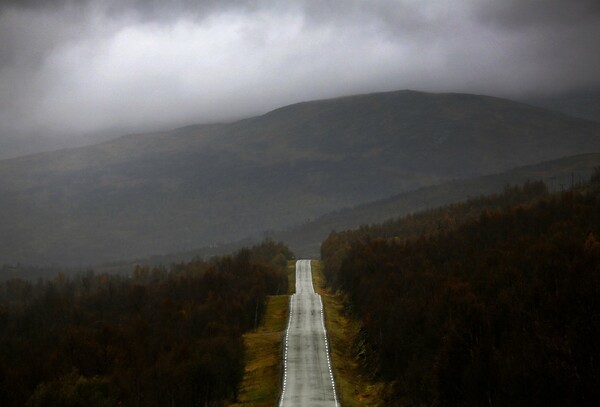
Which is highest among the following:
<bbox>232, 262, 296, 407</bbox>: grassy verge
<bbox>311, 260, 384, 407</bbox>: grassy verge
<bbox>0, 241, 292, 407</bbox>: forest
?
<bbox>0, 241, 292, 407</bbox>: forest

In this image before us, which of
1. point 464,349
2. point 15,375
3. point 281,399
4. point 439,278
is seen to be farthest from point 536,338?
point 15,375

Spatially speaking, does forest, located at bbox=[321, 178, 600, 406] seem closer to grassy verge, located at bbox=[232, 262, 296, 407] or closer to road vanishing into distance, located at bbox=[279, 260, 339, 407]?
road vanishing into distance, located at bbox=[279, 260, 339, 407]

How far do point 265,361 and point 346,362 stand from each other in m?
10.3

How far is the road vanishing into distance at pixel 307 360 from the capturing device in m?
62.3

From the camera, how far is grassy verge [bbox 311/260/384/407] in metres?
66.4

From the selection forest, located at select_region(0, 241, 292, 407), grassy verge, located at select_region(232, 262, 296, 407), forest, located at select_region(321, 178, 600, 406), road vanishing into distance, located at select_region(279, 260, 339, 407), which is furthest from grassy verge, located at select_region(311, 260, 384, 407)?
forest, located at select_region(0, 241, 292, 407)

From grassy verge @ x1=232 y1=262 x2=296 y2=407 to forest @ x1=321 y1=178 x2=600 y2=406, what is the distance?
39.7 feet

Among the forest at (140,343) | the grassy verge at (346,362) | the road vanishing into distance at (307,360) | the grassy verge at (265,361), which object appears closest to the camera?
the road vanishing into distance at (307,360)

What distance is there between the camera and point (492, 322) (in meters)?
70.0

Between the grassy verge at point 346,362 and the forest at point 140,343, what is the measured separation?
11938 mm

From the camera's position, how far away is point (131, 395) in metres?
70.6

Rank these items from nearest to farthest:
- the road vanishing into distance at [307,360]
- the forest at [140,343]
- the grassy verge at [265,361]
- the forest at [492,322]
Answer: the forest at [492,322]
the road vanishing into distance at [307,360]
the grassy verge at [265,361]
the forest at [140,343]

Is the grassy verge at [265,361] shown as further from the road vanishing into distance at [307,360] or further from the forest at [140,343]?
the forest at [140,343]

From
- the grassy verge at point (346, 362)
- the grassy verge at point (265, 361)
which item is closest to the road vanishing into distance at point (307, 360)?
the grassy verge at point (346, 362)
